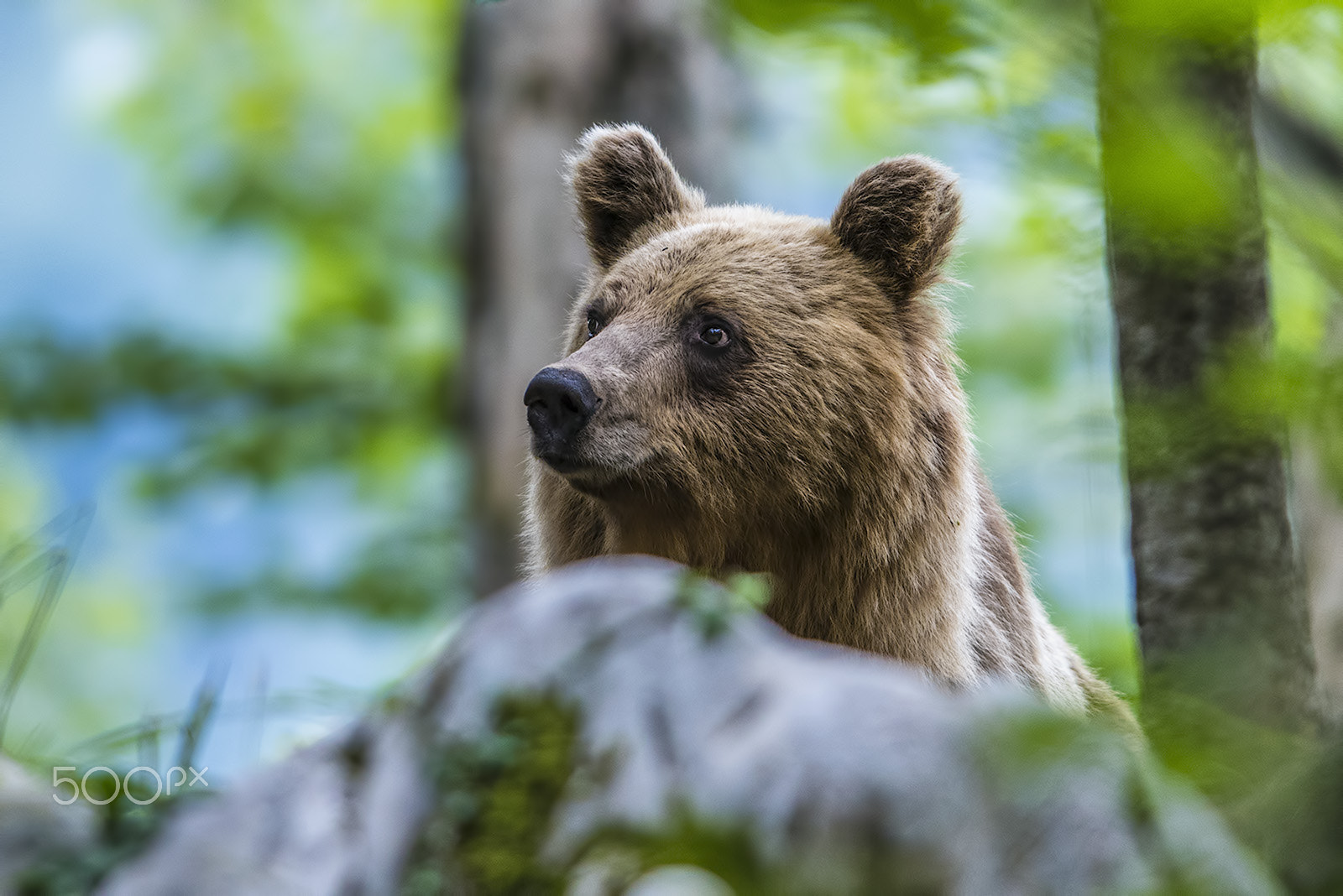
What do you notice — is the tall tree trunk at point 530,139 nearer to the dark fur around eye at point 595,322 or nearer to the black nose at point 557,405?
the dark fur around eye at point 595,322

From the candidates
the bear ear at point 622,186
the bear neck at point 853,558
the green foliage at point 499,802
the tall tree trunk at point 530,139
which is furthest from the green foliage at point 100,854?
the tall tree trunk at point 530,139

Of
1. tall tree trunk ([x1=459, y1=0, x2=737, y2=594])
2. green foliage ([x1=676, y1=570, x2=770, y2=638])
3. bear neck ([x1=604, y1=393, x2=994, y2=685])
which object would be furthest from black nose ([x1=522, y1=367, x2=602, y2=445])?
tall tree trunk ([x1=459, y1=0, x2=737, y2=594])

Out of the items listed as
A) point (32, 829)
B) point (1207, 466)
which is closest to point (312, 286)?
point (1207, 466)

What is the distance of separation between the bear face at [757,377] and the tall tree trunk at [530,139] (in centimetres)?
453

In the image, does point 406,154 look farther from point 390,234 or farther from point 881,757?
point 881,757

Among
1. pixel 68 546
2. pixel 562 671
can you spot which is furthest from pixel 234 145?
pixel 562 671

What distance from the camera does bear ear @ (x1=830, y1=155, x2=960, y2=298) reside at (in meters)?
4.89

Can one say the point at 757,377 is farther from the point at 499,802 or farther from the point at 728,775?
the point at 728,775

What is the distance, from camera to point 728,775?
6.09ft

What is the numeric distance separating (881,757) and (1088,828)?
0.30 m
